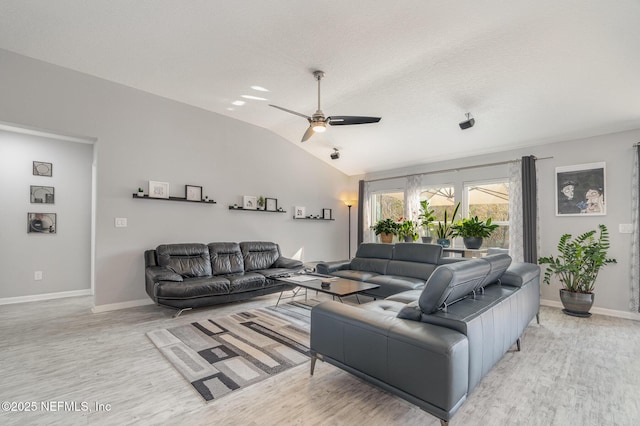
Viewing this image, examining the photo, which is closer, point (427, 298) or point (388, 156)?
point (427, 298)

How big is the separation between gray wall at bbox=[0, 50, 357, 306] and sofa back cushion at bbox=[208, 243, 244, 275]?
415 mm

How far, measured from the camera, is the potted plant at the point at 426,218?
5.78 meters

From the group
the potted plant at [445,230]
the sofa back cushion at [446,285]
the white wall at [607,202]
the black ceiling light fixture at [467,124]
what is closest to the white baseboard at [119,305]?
the sofa back cushion at [446,285]

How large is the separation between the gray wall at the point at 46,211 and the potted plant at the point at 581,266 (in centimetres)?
773

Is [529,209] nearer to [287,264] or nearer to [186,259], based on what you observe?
[287,264]

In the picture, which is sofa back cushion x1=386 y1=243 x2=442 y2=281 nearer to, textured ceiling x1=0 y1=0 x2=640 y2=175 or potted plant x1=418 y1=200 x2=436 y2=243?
potted plant x1=418 y1=200 x2=436 y2=243

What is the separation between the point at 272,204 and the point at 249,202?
0.53 metres

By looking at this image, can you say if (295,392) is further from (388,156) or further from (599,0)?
(388,156)

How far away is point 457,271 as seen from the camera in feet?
6.26

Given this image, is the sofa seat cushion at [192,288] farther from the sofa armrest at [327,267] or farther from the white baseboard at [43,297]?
the white baseboard at [43,297]

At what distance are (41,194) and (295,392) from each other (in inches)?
212

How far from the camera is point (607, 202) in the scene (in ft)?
13.8

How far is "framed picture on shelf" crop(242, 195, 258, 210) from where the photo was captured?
5.70 meters

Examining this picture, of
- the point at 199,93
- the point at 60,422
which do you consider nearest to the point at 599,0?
the point at 199,93
